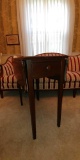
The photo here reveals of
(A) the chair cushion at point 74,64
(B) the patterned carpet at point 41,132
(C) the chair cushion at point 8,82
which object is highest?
(A) the chair cushion at point 74,64

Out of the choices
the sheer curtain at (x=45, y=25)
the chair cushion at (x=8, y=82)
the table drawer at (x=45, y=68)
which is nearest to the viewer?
the table drawer at (x=45, y=68)

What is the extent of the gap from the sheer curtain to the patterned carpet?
5.07ft

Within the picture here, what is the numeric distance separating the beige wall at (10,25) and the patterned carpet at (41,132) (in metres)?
1.58

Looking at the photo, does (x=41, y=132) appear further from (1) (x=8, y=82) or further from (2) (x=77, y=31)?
(2) (x=77, y=31)

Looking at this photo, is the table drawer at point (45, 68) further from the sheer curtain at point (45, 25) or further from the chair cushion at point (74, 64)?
the sheer curtain at point (45, 25)

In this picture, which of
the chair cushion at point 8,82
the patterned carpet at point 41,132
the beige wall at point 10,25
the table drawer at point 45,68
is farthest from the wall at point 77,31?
the table drawer at point 45,68

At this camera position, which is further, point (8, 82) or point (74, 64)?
point (74, 64)

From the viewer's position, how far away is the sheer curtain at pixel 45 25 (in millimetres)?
3125

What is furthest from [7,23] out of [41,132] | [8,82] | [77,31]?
[41,132]

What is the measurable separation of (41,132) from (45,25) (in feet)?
8.34

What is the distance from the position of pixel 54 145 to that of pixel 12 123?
0.69 meters

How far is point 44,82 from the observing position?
244 cm

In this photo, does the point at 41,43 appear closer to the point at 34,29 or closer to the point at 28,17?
the point at 34,29

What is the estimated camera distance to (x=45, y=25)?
3.26 metres
